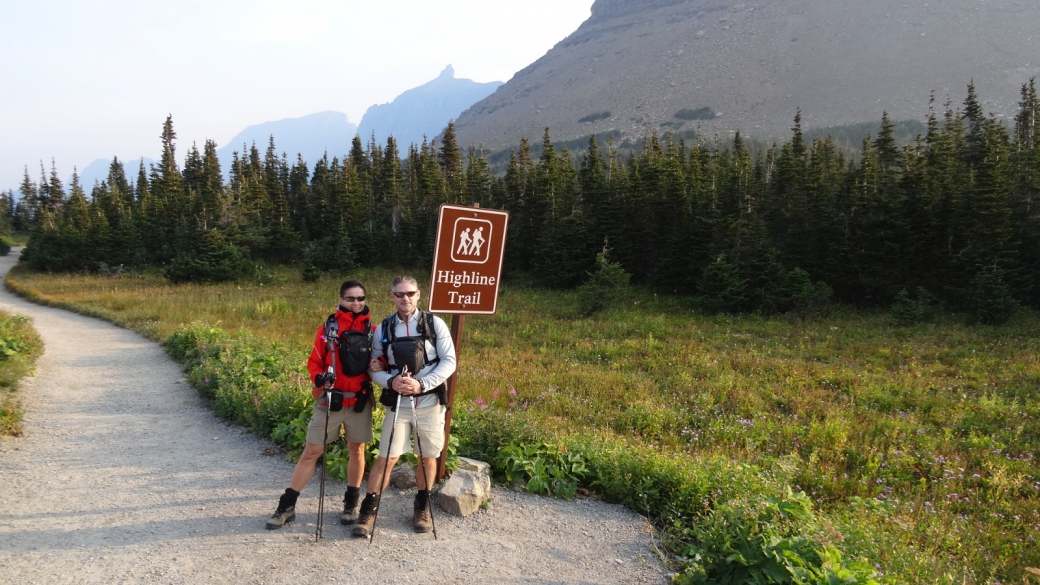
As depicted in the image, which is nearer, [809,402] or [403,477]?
[403,477]

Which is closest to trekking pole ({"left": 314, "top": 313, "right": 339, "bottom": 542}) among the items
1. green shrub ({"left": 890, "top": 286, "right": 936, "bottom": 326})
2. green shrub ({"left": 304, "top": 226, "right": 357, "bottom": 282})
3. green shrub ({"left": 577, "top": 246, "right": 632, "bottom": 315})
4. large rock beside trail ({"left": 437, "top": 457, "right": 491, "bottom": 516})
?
large rock beside trail ({"left": 437, "top": 457, "right": 491, "bottom": 516})

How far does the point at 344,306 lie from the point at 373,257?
41.4 metres

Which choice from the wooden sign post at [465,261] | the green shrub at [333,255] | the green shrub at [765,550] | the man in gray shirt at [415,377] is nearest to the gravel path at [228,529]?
the man in gray shirt at [415,377]

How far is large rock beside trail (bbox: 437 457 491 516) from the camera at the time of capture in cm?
520

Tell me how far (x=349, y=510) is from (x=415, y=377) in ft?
4.82

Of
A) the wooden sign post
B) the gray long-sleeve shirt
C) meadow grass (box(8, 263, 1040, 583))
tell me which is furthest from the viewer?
meadow grass (box(8, 263, 1040, 583))

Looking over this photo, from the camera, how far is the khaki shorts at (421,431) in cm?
486

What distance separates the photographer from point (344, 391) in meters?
4.87

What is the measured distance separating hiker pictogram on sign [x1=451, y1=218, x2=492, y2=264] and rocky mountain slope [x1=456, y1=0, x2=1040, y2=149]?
132 metres

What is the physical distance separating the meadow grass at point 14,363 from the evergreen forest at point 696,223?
23.1 metres

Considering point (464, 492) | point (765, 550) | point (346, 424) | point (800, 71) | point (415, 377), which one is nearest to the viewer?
point (765, 550)

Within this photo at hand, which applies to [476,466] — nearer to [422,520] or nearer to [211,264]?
[422,520]

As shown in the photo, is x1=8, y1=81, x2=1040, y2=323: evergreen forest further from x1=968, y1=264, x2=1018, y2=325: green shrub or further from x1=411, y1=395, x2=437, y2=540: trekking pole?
x1=411, y1=395, x2=437, y2=540: trekking pole

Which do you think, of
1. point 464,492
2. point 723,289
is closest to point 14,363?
point 464,492
